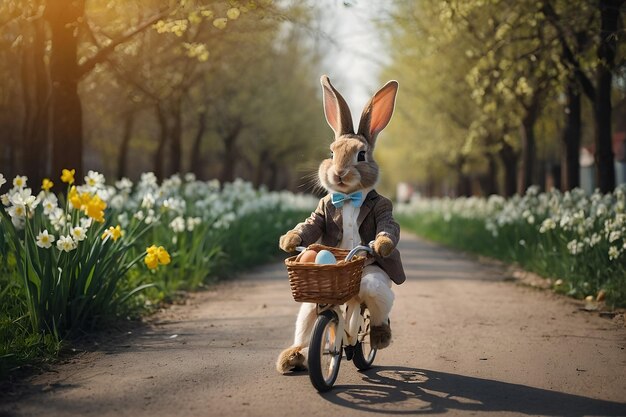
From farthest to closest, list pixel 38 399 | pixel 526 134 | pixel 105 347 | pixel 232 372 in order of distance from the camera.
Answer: pixel 526 134, pixel 105 347, pixel 232 372, pixel 38 399

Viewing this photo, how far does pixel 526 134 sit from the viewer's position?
20281mm

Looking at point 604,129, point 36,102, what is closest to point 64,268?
point 36,102

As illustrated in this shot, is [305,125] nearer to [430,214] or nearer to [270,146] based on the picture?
[270,146]

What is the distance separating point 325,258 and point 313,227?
28.0 inches

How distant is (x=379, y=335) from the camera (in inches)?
227

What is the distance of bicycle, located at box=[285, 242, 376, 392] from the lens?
4.96 m

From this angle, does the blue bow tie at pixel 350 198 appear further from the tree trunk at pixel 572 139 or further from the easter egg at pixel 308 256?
the tree trunk at pixel 572 139

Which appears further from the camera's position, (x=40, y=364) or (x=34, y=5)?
(x=34, y=5)

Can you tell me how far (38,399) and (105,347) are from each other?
6.28 ft

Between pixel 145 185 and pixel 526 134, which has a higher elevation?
pixel 526 134

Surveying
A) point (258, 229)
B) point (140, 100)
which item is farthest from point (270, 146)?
point (258, 229)

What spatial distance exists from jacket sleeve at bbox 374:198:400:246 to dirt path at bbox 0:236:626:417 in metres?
1.03

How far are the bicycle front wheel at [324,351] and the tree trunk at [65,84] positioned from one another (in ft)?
19.8

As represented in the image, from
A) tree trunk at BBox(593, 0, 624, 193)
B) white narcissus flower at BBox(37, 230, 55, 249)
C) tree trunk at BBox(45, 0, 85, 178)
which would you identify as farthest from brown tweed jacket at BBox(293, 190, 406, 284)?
tree trunk at BBox(593, 0, 624, 193)
